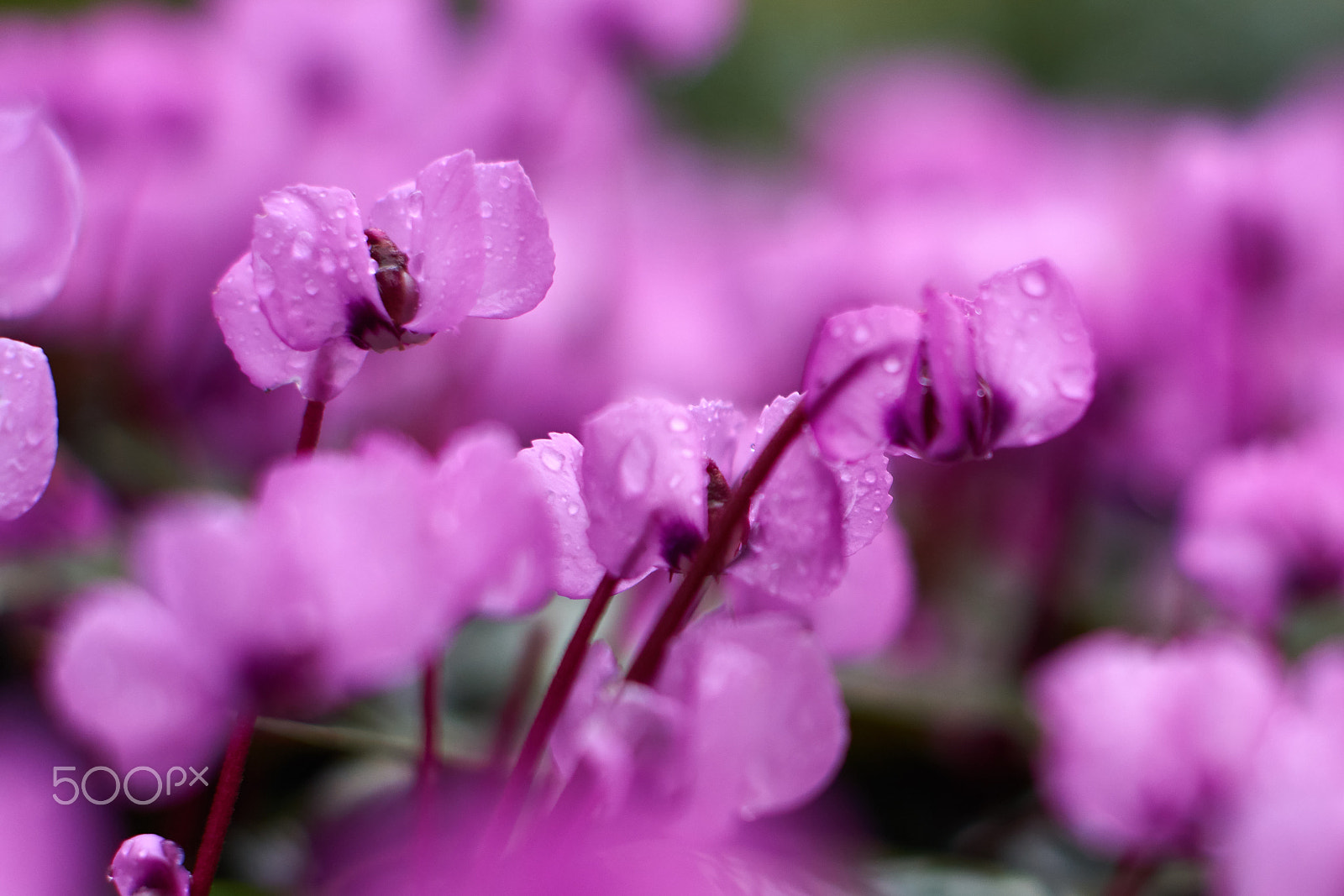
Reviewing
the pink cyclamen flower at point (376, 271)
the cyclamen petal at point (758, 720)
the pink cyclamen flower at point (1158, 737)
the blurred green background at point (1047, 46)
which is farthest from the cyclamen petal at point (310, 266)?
the blurred green background at point (1047, 46)

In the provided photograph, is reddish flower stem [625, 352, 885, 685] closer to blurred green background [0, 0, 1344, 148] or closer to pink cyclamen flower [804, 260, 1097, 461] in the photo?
pink cyclamen flower [804, 260, 1097, 461]

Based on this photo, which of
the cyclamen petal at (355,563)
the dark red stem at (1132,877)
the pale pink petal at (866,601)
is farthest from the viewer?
the dark red stem at (1132,877)

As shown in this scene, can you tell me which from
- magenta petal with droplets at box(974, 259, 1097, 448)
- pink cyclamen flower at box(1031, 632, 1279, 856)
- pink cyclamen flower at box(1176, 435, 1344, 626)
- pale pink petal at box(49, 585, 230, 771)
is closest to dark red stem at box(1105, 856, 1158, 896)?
pink cyclamen flower at box(1031, 632, 1279, 856)

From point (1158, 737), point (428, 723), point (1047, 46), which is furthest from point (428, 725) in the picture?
point (1047, 46)

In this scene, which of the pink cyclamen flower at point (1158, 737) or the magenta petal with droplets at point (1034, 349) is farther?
the pink cyclamen flower at point (1158, 737)

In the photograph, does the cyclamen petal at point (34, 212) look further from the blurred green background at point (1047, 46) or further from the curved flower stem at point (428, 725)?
the blurred green background at point (1047, 46)

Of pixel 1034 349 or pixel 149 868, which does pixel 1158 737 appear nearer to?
pixel 1034 349

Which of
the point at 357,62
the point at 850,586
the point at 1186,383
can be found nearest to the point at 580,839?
the point at 850,586
